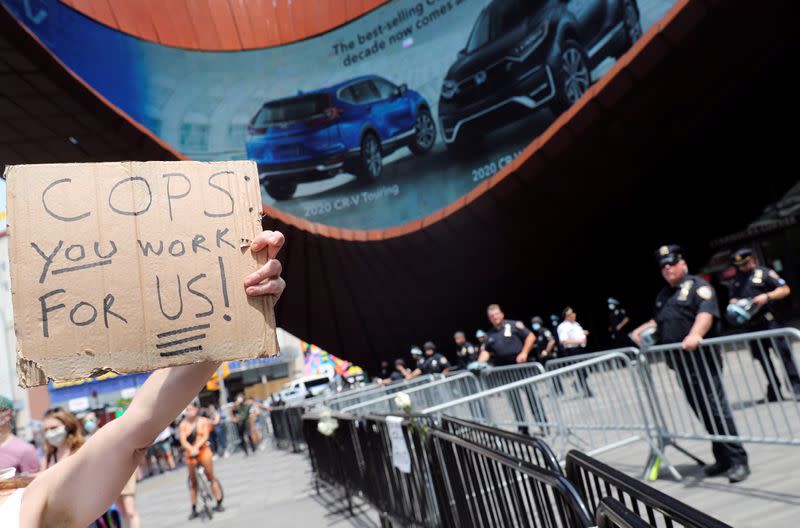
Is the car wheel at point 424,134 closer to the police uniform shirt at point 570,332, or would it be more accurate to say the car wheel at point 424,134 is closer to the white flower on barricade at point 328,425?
the police uniform shirt at point 570,332

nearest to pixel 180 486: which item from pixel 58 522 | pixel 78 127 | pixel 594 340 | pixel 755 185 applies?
pixel 78 127

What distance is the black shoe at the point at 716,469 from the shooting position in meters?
5.93

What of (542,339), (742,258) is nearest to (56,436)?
(742,258)

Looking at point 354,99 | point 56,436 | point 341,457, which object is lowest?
point 341,457

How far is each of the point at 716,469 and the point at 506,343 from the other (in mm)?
4495

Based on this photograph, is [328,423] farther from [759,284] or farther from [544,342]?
[544,342]

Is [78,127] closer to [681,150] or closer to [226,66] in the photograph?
[226,66]

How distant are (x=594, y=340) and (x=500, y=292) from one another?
3762 millimetres

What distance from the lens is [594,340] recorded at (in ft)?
77.0

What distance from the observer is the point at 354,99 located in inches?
943

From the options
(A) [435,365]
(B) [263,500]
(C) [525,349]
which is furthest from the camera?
(A) [435,365]

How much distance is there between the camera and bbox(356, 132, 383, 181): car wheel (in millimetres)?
23797

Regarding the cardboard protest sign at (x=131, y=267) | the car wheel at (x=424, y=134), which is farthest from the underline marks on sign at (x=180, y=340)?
the car wheel at (x=424, y=134)

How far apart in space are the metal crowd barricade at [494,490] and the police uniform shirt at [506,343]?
5.86 meters
